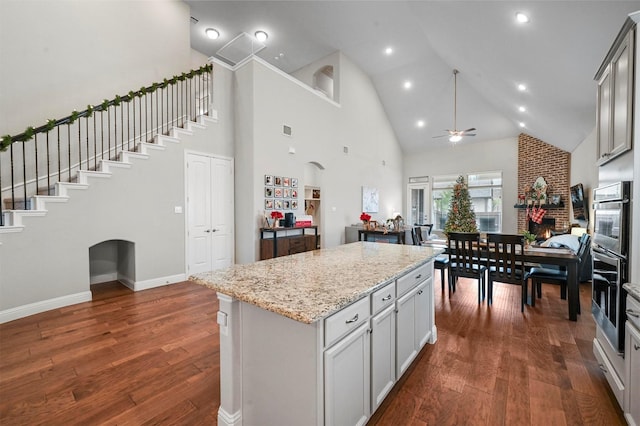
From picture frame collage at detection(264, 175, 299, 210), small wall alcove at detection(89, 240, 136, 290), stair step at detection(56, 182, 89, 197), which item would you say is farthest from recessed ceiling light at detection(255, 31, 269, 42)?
small wall alcove at detection(89, 240, 136, 290)

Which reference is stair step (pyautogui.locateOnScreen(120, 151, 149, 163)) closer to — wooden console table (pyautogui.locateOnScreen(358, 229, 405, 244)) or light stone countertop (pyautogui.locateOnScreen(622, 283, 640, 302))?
wooden console table (pyautogui.locateOnScreen(358, 229, 405, 244))

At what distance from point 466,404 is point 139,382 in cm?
230

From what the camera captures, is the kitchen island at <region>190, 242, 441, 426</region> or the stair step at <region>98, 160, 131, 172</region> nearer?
the kitchen island at <region>190, 242, 441, 426</region>

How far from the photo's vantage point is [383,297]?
67.1 inches

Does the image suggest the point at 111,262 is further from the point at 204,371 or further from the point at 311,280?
the point at 311,280

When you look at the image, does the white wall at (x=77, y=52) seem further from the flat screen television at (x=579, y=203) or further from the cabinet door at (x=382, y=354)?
the flat screen television at (x=579, y=203)

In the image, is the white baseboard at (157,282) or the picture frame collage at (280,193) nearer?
the white baseboard at (157,282)

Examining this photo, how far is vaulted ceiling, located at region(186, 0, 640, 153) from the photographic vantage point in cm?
312

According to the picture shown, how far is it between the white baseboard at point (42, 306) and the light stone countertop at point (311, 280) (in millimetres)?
3156

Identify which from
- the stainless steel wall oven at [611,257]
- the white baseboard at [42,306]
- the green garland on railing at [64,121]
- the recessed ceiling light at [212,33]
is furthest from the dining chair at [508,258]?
the recessed ceiling light at [212,33]

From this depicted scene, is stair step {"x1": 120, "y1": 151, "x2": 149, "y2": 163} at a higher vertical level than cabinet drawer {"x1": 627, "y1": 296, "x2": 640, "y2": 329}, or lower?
higher

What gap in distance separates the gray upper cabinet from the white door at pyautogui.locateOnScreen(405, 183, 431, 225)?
8647 mm

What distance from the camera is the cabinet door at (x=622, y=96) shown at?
1.65 meters

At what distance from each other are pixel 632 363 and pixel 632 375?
0.06 m
